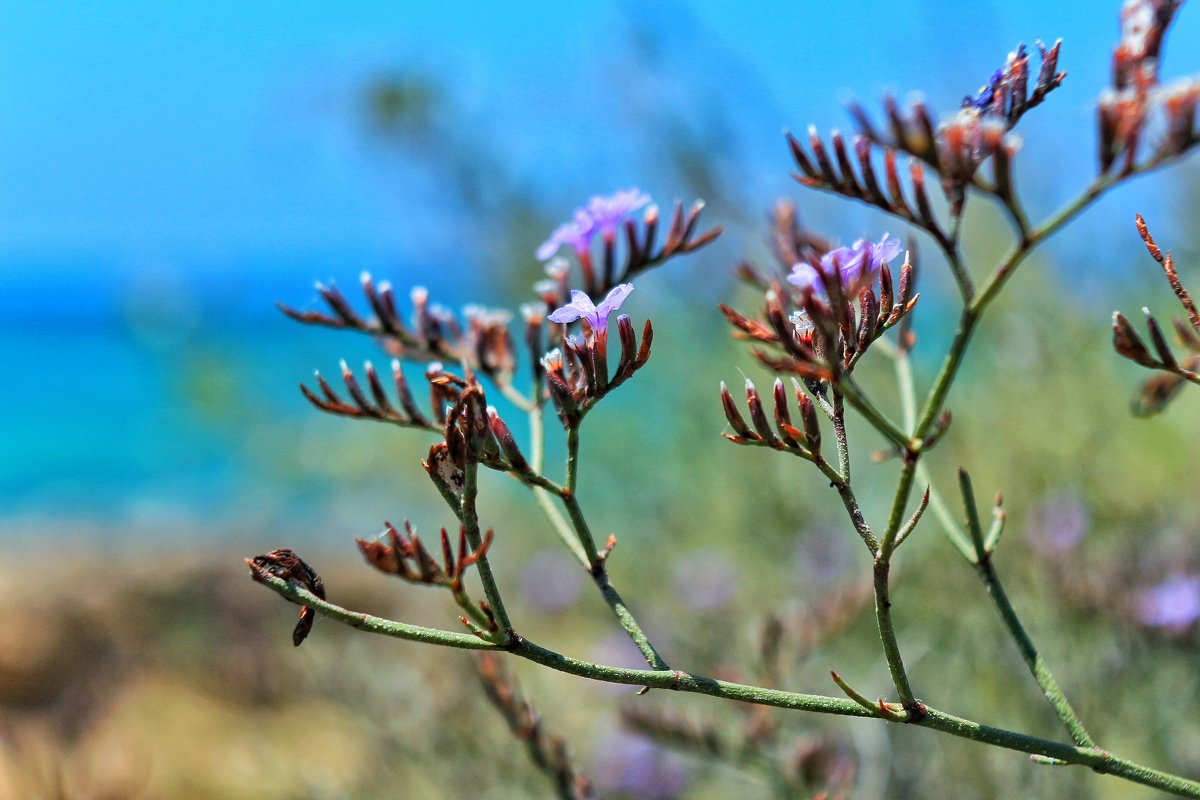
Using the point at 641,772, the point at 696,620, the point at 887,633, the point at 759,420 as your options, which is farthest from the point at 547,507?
the point at 696,620

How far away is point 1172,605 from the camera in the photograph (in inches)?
75.9

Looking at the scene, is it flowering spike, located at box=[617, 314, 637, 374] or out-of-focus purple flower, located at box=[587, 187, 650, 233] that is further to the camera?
out-of-focus purple flower, located at box=[587, 187, 650, 233]

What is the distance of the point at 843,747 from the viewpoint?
2.09 m

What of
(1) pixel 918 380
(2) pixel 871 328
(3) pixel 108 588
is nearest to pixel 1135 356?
(2) pixel 871 328

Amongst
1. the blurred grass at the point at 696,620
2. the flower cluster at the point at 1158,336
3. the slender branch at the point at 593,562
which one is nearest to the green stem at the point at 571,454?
the slender branch at the point at 593,562

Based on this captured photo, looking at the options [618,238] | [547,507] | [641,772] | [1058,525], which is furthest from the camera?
[641,772]

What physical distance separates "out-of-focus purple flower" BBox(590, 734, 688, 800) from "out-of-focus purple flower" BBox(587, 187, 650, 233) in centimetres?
181

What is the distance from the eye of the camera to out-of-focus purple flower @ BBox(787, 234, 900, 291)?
734 millimetres

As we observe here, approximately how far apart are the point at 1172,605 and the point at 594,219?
1.48m

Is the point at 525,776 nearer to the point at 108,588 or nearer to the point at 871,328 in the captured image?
the point at 871,328

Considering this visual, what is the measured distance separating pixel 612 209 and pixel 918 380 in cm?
288

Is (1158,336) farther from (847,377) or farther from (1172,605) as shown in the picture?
(1172,605)

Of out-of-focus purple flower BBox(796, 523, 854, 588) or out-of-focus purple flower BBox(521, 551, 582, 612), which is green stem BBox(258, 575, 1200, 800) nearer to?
out-of-focus purple flower BBox(796, 523, 854, 588)

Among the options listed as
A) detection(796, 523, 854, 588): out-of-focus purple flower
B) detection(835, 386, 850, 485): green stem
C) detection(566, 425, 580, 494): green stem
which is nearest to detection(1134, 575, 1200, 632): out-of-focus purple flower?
detection(796, 523, 854, 588): out-of-focus purple flower
